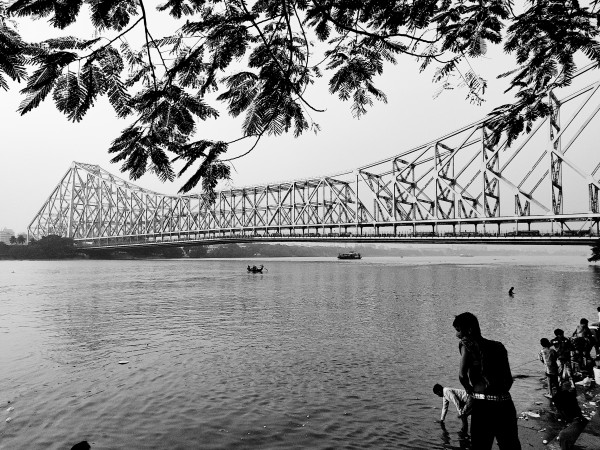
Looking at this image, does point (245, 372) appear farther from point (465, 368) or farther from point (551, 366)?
point (465, 368)

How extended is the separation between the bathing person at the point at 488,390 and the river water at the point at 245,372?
3.25 metres

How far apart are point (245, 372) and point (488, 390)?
8593 millimetres

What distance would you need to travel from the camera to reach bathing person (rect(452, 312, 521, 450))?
404cm

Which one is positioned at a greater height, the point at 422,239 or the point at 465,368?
the point at 422,239

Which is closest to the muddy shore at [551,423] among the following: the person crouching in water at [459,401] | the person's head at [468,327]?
the person crouching in water at [459,401]

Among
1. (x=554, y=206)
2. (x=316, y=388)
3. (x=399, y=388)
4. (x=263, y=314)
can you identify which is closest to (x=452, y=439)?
(x=399, y=388)

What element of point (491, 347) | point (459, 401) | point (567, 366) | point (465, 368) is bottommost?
point (459, 401)

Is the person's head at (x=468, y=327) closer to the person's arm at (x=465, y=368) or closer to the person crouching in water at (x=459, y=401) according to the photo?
the person's arm at (x=465, y=368)

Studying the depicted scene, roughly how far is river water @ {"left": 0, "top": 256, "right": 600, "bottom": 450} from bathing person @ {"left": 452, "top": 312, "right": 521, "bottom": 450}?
3.25m

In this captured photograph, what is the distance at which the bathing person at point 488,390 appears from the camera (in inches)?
159

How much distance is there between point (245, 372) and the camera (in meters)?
11.7

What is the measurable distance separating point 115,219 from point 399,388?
123082mm

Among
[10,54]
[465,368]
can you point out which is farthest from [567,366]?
[10,54]

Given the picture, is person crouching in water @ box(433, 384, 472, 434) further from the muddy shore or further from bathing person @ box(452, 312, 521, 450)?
bathing person @ box(452, 312, 521, 450)
